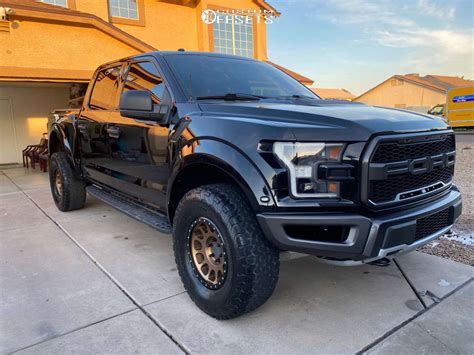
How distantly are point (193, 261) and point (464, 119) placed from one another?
2697cm

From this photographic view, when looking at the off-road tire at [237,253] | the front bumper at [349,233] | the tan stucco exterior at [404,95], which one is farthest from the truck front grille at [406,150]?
the tan stucco exterior at [404,95]

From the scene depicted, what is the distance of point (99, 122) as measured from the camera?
4.38 meters

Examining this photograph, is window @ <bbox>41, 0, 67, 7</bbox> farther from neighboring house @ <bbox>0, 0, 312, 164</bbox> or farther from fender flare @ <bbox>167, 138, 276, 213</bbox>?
fender flare @ <bbox>167, 138, 276, 213</bbox>

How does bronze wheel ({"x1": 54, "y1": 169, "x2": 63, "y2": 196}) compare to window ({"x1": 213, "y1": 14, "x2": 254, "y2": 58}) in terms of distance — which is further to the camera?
window ({"x1": 213, "y1": 14, "x2": 254, "y2": 58})

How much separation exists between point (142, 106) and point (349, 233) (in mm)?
1909

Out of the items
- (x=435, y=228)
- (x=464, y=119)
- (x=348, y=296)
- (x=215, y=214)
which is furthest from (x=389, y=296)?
(x=464, y=119)

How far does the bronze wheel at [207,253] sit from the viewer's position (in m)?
2.60

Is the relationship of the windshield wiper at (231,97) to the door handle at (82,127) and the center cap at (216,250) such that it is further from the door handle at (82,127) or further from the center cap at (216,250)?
the door handle at (82,127)

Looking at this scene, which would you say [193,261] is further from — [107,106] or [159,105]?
[107,106]

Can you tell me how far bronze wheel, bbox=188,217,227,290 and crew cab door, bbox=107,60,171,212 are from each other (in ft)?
2.17

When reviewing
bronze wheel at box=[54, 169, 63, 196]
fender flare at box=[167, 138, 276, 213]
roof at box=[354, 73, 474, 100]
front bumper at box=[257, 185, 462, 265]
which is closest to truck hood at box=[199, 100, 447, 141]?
fender flare at box=[167, 138, 276, 213]

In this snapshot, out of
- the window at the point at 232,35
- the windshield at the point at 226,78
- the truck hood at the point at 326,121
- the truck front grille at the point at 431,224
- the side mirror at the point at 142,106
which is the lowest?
the truck front grille at the point at 431,224

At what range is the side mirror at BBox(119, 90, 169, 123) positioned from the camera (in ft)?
10.1

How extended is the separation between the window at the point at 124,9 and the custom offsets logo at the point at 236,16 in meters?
2.61
